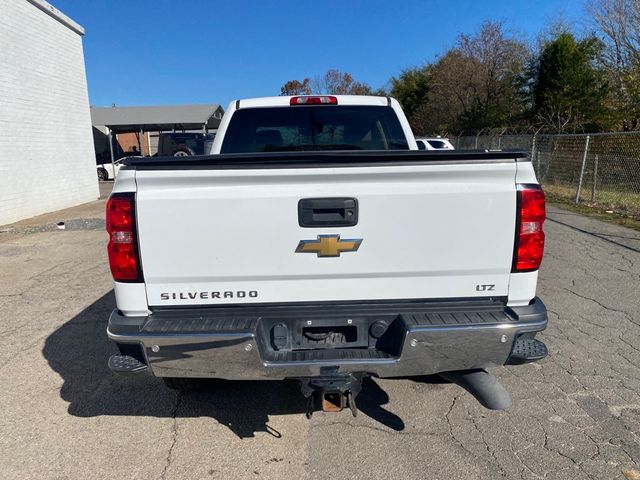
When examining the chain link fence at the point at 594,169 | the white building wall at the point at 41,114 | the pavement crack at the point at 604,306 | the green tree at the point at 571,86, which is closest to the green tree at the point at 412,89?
the green tree at the point at 571,86

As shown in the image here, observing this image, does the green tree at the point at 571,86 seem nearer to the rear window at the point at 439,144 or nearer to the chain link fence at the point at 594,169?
the chain link fence at the point at 594,169

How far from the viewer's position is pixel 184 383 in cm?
308

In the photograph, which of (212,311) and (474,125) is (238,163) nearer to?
(212,311)

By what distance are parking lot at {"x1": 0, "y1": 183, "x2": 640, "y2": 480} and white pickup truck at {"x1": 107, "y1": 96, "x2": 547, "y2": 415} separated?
490 millimetres

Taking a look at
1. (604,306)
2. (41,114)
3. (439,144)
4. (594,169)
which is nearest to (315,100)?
(604,306)

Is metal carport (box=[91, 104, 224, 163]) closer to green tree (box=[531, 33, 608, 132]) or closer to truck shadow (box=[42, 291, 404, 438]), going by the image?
green tree (box=[531, 33, 608, 132])

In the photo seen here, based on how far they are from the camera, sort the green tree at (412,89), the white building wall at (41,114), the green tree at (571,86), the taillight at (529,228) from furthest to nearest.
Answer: the green tree at (412,89)
the green tree at (571,86)
the white building wall at (41,114)
the taillight at (529,228)

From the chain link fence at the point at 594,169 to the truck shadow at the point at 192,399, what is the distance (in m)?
9.92

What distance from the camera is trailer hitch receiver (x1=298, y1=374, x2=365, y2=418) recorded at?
2.25m

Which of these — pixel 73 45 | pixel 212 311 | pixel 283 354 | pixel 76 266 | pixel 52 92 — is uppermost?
pixel 73 45

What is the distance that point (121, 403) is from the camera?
319 cm

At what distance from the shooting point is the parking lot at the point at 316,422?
252 cm

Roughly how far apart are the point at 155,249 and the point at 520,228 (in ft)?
6.27

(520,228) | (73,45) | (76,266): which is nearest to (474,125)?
(73,45)
